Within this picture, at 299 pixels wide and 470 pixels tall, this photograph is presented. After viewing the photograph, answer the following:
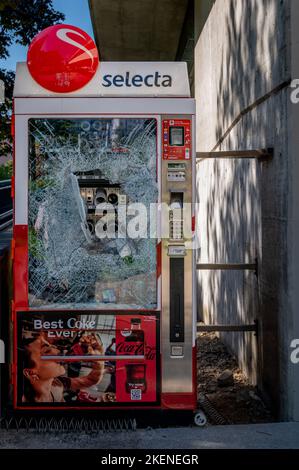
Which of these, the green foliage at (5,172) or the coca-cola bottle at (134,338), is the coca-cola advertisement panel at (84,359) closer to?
the coca-cola bottle at (134,338)

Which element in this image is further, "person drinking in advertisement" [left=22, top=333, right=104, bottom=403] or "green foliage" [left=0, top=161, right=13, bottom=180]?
"green foliage" [left=0, top=161, right=13, bottom=180]

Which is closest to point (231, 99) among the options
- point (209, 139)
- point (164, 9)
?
point (209, 139)

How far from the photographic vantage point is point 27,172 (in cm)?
411

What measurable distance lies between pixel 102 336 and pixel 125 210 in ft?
2.94

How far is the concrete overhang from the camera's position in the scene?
46.2 ft

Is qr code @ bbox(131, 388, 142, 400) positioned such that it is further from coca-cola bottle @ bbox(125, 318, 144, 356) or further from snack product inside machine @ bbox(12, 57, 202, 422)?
coca-cola bottle @ bbox(125, 318, 144, 356)

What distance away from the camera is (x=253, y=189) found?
562 centimetres

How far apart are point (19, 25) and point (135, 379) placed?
12687mm

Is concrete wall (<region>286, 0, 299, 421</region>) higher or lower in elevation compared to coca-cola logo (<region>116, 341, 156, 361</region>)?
higher

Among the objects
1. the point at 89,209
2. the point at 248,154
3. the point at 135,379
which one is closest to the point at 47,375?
the point at 135,379

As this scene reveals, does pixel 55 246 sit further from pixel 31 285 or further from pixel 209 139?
pixel 209 139

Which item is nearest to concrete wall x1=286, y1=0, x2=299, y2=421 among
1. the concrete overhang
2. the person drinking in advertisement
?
the person drinking in advertisement

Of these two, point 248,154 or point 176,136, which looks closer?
point 176,136

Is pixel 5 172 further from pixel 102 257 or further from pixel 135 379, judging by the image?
pixel 135 379
